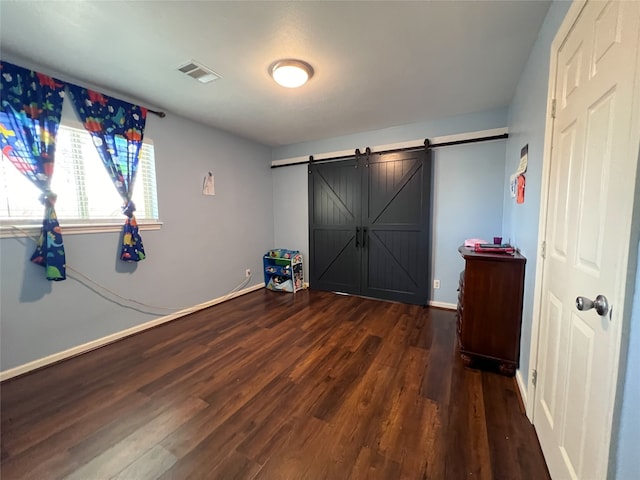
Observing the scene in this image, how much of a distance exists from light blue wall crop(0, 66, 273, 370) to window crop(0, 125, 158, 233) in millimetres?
197

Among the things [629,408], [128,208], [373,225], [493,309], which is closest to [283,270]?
[373,225]

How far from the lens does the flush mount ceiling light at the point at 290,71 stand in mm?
1985

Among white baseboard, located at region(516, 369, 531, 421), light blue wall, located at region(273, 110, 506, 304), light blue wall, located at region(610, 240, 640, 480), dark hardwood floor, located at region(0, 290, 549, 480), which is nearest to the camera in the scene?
Result: light blue wall, located at region(610, 240, 640, 480)

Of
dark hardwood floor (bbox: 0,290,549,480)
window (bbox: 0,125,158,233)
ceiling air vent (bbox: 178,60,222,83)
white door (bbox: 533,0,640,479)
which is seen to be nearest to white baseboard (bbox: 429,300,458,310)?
dark hardwood floor (bbox: 0,290,549,480)

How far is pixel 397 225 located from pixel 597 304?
2752mm

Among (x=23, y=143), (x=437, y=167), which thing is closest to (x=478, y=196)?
(x=437, y=167)

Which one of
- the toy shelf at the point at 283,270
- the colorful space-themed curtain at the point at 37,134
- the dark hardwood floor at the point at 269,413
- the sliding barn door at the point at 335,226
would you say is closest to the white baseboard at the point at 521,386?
the dark hardwood floor at the point at 269,413

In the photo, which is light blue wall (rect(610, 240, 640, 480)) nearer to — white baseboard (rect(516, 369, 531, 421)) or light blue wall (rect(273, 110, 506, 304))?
white baseboard (rect(516, 369, 531, 421))

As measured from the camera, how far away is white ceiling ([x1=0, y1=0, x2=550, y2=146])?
1.51 m

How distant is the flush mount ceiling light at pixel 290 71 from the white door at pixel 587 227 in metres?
1.59

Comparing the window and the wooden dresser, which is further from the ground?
the window

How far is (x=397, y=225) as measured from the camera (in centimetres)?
355

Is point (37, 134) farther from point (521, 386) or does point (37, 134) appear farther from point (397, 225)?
point (521, 386)

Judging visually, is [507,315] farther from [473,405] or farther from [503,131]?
[503,131]
